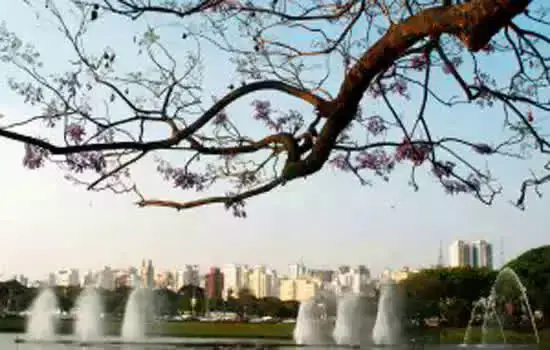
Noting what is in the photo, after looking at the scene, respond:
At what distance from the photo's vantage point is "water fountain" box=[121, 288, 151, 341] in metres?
34.9

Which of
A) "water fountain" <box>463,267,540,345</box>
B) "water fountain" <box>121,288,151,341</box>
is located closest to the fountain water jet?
"water fountain" <box>121,288,151,341</box>

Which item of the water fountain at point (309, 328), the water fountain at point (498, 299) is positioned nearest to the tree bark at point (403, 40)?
the water fountain at point (309, 328)

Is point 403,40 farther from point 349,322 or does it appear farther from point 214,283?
point 214,283

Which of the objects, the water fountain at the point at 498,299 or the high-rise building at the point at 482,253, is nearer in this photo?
the water fountain at the point at 498,299

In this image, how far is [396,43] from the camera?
317cm

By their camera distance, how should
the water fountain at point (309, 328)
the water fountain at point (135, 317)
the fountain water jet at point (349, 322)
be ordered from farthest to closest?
1. the water fountain at point (135, 317)
2. the fountain water jet at point (349, 322)
3. the water fountain at point (309, 328)

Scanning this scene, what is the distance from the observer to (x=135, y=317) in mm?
36844

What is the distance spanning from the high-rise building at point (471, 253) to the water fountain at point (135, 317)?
2630 inches

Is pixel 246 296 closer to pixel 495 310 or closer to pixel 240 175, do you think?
pixel 495 310

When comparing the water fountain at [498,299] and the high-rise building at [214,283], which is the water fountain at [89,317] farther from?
the high-rise building at [214,283]

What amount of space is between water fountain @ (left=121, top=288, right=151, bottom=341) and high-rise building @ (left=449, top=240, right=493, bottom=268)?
219 feet

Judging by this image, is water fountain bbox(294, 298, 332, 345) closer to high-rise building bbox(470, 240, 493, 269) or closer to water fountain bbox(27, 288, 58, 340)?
water fountain bbox(27, 288, 58, 340)

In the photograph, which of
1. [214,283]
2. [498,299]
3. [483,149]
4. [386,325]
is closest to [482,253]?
[214,283]

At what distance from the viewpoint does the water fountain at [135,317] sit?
115ft
